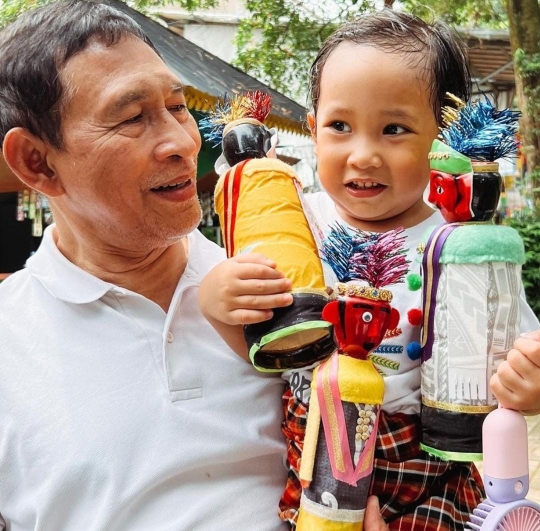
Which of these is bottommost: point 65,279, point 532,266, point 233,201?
point 532,266

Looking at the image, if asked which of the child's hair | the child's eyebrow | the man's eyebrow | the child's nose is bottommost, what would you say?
the child's nose

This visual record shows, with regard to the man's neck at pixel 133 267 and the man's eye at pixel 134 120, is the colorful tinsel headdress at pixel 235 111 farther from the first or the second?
the man's neck at pixel 133 267

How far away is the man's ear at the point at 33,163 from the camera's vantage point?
1730 millimetres

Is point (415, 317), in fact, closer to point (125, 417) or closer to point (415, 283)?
point (415, 283)

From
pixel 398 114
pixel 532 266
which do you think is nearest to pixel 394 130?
pixel 398 114

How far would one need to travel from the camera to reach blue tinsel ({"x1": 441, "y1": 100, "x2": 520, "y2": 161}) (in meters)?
1.29

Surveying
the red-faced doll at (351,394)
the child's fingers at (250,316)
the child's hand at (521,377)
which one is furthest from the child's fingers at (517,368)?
the child's fingers at (250,316)

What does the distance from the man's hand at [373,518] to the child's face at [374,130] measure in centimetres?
64

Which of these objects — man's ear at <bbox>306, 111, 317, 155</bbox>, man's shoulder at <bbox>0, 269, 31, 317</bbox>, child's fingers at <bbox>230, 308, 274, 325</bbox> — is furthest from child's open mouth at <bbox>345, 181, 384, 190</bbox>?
man's shoulder at <bbox>0, 269, 31, 317</bbox>

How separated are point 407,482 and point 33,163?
3.95ft

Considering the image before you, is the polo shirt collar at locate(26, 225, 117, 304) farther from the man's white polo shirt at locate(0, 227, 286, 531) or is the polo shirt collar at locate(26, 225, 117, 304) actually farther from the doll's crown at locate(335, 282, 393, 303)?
the doll's crown at locate(335, 282, 393, 303)

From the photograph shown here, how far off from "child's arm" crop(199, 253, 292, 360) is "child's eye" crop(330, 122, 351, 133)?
427mm

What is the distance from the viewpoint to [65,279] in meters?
1.70

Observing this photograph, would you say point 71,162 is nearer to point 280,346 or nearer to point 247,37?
point 280,346
